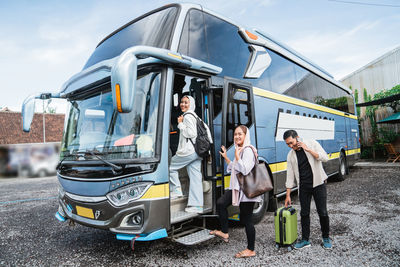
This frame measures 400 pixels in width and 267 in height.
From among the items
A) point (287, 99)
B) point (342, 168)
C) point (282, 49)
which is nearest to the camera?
point (287, 99)

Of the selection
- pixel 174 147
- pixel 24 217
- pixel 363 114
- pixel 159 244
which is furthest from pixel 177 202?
pixel 363 114

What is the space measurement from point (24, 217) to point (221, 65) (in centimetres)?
616

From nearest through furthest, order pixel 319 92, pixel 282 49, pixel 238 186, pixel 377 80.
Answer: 1. pixel 238 186
2. pixel 282 49
3. pixel 319 92
4. pixel 377 80

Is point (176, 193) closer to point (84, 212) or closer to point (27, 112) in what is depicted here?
point (84, 212)

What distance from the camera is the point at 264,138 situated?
556 cm

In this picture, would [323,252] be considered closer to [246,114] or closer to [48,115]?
[246,114]

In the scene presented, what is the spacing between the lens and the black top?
3936 mm

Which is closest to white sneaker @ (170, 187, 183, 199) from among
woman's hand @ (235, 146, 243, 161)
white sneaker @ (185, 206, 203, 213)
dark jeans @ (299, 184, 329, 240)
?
white sneaker @ (185, 206, 203, 213)

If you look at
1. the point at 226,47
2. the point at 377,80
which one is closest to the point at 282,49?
the point at 226,47

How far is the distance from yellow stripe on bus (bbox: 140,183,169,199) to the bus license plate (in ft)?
2.63

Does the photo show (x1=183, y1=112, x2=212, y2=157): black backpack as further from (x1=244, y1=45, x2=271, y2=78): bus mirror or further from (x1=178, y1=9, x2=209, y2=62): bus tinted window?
(x1=244, y1=45, x2=271, y2=78): bus mirror

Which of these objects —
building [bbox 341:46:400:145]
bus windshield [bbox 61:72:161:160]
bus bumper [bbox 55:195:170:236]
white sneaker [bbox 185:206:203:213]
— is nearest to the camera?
bus bumper [bbox 55:195:170:236]

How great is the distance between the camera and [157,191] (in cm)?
343

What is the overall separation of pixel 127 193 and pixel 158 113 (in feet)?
3.57
